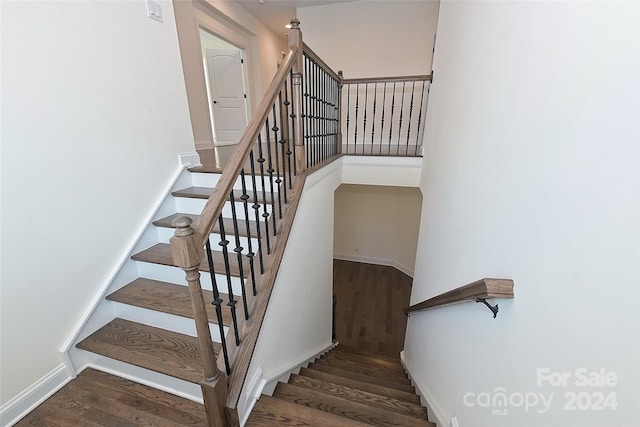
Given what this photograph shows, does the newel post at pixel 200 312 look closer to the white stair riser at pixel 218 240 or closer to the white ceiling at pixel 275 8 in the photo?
the white stair riser at pixel 218 240

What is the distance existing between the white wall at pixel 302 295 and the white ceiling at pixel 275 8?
3185 mm

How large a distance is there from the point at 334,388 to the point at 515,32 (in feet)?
6.78

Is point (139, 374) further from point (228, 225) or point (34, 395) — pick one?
point (228, 225)

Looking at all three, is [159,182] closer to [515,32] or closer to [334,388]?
[334,388]

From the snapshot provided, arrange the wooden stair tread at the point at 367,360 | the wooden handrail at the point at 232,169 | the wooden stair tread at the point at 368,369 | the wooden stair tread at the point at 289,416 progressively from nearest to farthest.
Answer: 1. the wooden handrail at the point at 232,169
2. the wooden stair tread at the point at 289,416
3. the wooden stair tread at the point at 368,369
4. the wooden stair tread at the point at 367,360

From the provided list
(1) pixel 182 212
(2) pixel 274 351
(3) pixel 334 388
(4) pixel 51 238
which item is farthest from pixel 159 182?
(3) pixel 334 388

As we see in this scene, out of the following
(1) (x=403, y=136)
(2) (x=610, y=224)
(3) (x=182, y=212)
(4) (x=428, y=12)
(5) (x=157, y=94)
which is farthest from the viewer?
(1) (x=403, y=136)

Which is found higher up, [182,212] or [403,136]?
[403,136]

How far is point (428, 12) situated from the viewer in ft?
13.3

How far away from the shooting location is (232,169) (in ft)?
3.59

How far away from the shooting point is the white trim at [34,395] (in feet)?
4.26

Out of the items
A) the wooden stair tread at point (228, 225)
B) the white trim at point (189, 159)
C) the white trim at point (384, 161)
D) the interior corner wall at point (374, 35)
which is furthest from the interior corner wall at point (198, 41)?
the white trim at point (384, 161)

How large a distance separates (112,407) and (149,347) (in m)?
0.29

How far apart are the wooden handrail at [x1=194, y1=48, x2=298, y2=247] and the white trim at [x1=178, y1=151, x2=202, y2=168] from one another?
1.29 metres
